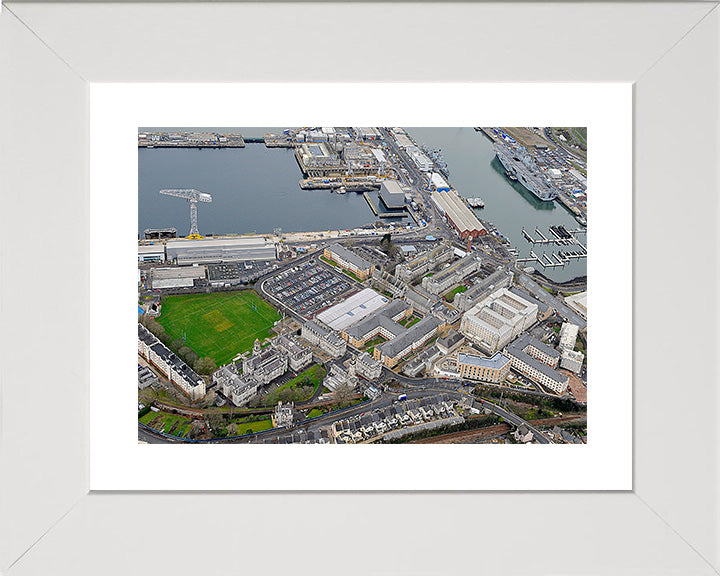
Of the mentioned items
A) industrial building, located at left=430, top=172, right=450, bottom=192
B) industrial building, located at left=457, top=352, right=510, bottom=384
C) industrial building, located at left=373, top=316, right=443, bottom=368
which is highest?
industrial building, located at left=430, top=172, right=450, bottom=192

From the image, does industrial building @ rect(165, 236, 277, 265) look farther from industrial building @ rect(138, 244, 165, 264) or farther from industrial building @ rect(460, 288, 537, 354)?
industrial building @ rect(460, 288, 537, 354)

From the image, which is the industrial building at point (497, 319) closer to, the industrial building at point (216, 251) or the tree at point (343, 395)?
the tree at point (343, 395)

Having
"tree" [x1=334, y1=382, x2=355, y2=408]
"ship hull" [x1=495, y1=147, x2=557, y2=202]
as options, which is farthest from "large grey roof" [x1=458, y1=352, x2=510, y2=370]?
"ship hull" [x1=495, y1=147, x2=557, y2=202]

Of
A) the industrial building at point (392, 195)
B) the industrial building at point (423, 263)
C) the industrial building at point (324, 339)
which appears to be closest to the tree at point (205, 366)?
the industrial building at point (324, 339)
